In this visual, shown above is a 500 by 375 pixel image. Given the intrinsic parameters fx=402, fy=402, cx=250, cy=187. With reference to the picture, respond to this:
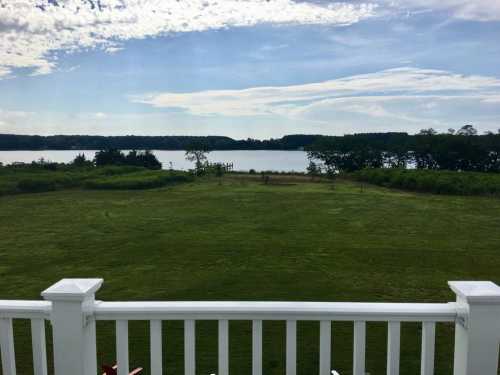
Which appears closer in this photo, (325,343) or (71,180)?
(325,343)

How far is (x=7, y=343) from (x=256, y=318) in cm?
93

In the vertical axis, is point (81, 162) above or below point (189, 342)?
above

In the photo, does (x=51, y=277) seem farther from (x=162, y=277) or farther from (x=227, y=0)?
(x=227, y=0)

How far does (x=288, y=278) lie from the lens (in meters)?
5.73

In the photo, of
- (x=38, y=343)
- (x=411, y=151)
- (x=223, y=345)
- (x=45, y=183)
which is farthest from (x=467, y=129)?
(x=38, y=343)

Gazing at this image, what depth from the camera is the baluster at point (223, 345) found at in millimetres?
1372

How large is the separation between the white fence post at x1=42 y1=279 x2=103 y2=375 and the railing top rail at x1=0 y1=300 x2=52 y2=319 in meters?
0.08

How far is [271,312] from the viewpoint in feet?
4.43

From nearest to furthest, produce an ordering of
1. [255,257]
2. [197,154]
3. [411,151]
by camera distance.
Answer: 1. [255,257]
2. [197,154]
3. [411,151]

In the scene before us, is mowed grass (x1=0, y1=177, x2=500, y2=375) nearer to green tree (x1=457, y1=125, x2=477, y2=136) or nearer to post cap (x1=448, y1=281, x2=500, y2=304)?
post cap (x1=448, y1=281, x2=500, y2=304)

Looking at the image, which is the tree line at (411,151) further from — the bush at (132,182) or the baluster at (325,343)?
the baluster at (325,343)

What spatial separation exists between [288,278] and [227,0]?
28.5 feet

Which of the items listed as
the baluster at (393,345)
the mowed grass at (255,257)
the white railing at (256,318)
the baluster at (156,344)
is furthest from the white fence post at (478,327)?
the mowed grass at (255,257)

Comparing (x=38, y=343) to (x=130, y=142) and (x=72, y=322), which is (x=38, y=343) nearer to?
(x=72, y=322)
